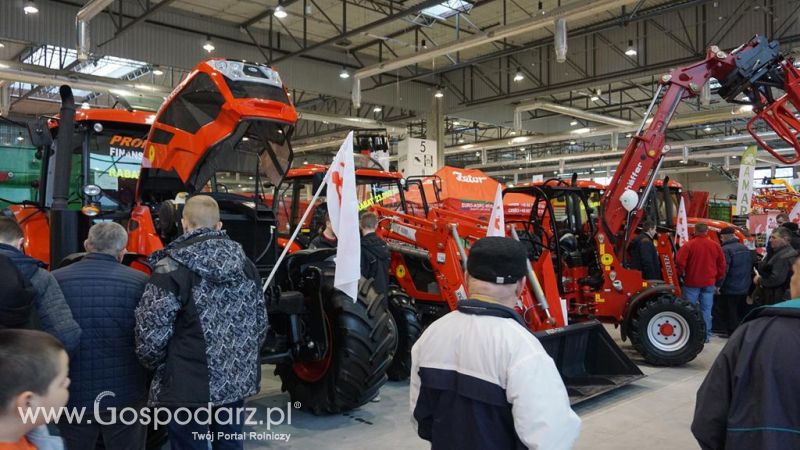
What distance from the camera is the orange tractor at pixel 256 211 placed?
4375 mm

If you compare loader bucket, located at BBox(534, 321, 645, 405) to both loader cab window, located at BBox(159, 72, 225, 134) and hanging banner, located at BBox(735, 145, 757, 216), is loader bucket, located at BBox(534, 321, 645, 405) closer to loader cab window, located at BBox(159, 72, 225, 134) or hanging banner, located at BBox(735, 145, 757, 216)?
loader cab window, located at BBox(159, 72, 225, 134)

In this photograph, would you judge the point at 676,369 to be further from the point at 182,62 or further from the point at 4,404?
the point at 182,62

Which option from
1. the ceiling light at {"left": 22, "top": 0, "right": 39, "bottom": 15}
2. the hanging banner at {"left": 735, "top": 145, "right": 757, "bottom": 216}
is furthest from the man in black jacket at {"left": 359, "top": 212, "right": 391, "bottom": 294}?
the ceiling light at {"left": 22, "top": 0, "right": 39, "bottom": 15}

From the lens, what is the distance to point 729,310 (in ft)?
30.5

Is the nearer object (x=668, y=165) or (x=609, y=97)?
(x=609, y=97)

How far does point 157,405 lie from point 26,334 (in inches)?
63.6

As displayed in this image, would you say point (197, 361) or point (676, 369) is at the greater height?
point (197, 361)

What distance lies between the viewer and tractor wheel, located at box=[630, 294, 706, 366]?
23.0ft

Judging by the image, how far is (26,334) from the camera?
1.44 m

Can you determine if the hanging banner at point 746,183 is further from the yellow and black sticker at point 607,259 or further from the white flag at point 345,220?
the white flag at point 345,220

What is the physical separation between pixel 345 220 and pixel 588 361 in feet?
→ 10.1

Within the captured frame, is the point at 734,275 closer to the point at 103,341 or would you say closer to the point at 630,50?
the point at 630,50

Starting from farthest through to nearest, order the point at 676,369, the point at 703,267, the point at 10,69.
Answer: the point at 10,69 < the point at 703,267 < the point at 676,369

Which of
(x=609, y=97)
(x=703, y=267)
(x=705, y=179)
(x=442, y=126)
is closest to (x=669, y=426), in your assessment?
(x=703, y=267)
